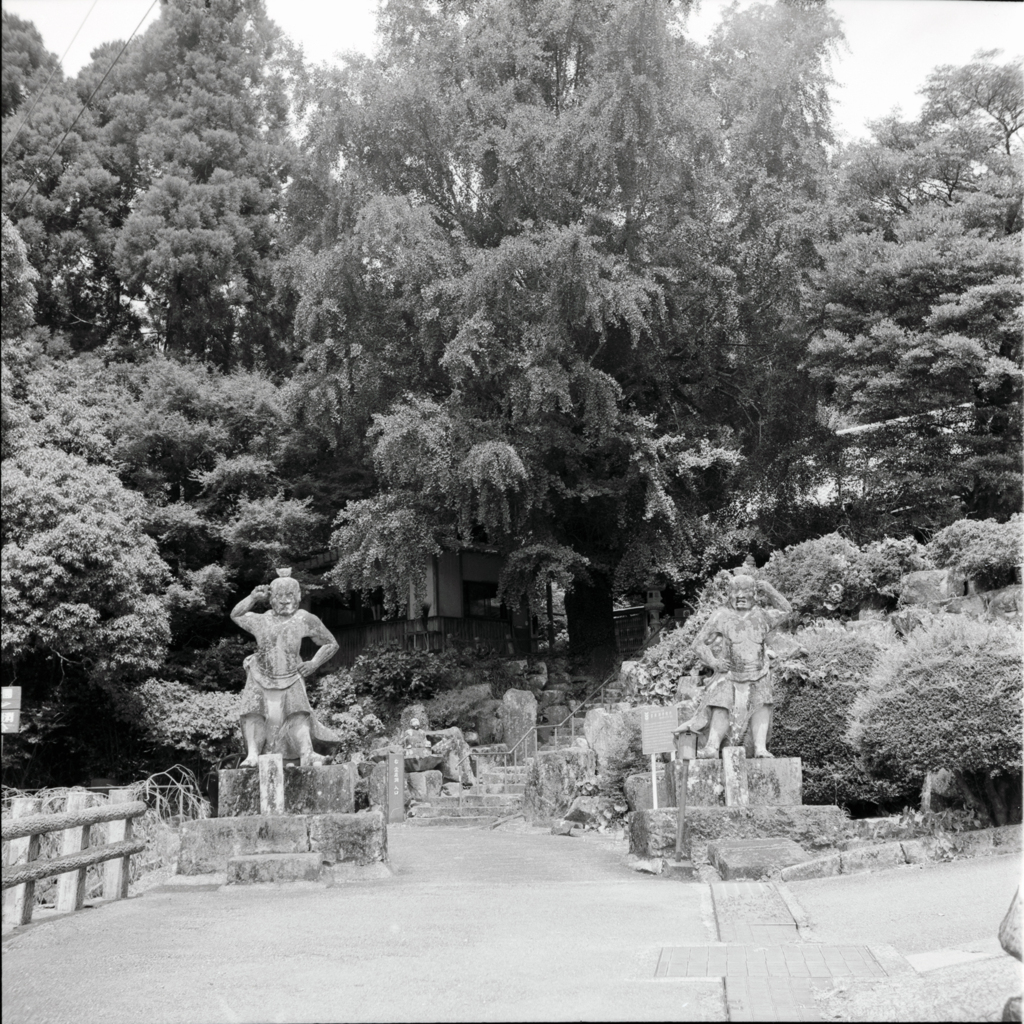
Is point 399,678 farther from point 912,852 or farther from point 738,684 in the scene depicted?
A: point 912,852

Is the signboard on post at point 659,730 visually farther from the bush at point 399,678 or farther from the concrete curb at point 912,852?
the bush at point 399,678

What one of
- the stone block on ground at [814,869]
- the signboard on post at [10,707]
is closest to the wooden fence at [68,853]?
the signboard on post at [10,707]

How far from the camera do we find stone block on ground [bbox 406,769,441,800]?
18.6 m

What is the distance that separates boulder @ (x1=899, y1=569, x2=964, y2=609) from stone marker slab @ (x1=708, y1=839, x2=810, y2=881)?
855cm

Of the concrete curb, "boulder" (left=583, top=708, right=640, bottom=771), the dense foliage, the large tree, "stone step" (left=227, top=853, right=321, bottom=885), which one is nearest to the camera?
the concrete curb

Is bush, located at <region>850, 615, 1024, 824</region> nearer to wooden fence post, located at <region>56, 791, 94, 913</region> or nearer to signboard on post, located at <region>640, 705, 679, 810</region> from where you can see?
signboard on post, located at <region>640, 705, 679, 810</region>

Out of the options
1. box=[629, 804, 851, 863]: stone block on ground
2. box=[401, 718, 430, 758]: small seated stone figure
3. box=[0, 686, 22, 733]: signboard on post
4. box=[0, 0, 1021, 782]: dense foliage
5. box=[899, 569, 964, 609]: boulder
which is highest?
box=[0, 0, 1021, 782]: dense foliage

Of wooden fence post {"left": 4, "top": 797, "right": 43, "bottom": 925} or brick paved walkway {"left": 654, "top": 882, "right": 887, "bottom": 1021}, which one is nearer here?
brick paved walkway {"left": 654, "top": 882, "right": 887, "bottom": 1021}

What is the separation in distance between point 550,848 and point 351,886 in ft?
13.2

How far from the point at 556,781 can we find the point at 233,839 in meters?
7.65

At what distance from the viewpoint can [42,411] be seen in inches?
856

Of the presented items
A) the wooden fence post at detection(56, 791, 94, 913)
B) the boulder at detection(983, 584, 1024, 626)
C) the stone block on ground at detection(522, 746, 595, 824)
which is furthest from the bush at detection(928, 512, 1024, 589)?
the wooden fence post at detection(56, 791, 94, 913)

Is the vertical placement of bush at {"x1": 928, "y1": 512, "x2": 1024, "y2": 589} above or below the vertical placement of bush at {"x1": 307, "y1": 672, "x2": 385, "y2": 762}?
above

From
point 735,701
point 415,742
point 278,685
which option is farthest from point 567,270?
point 278,685
